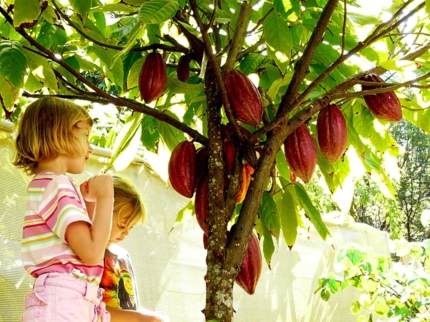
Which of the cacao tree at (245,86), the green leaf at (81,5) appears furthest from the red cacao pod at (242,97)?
the green leaf at (81,5)

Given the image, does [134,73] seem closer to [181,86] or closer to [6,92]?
[181,86]

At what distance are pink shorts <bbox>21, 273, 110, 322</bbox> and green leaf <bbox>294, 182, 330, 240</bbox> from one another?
0.43 metres

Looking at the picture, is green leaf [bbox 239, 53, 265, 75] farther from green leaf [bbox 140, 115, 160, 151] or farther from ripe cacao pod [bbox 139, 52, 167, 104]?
green leaf [bbox 140, 115, 160, 151]

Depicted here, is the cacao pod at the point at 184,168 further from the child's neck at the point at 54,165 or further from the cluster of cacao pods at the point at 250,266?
the child's neck at the point at 54,165

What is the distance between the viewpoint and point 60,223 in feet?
3.29

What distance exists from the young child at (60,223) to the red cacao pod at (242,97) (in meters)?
0.31

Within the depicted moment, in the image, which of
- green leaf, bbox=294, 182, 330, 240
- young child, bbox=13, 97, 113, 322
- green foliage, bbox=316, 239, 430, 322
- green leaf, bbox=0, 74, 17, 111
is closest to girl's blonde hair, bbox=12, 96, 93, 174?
Answer: young child, bbox=13, 97, 113, 322

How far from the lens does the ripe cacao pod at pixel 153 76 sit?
1068mm

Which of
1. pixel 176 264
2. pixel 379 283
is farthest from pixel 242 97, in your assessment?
pixel 379 283

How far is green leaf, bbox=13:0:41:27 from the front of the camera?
0.78m

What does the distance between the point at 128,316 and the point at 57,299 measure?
43cm

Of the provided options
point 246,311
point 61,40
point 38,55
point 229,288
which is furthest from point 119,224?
point 246,311

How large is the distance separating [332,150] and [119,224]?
69 centimetres

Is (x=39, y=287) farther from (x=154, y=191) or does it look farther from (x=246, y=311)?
(x=246, y=311)
